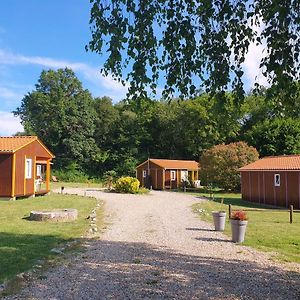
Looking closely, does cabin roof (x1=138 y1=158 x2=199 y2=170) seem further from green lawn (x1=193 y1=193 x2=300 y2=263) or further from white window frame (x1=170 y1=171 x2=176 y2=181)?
green lawn (x1=193 y1=193 x2=300 y2=263)

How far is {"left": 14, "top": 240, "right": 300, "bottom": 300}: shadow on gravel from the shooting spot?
631 centimetres

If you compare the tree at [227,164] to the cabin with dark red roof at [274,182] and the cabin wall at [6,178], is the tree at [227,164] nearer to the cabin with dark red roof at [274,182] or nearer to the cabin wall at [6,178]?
the cabin with dark red roof at [274,182]

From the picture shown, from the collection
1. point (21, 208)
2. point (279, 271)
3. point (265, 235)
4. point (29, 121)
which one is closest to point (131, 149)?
point (29, 121)

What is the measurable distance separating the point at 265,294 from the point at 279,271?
182 centimetres

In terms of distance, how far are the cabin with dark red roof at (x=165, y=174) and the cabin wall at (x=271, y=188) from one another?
1438 cm

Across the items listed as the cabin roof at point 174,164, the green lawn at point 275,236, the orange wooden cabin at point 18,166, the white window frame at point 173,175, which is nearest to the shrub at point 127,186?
the cabin roof at point 174,164

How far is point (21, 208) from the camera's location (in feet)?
62.0

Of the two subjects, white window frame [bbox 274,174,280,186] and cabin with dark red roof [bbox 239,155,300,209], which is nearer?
cabin with dark red roof [bbox 239,155,300,209]

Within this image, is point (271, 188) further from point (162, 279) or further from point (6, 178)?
point (162, 279)

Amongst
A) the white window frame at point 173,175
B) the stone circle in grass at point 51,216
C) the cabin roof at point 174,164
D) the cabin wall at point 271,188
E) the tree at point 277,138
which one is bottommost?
the stone circle in grass at point 51,216

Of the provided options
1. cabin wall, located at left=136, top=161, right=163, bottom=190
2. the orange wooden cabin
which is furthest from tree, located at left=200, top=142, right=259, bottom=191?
the orange wooden cabin

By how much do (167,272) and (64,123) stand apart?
2066 inches

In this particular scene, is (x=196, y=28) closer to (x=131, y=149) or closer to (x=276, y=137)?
(x=276, y=137)

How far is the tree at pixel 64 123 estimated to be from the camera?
192 feet
